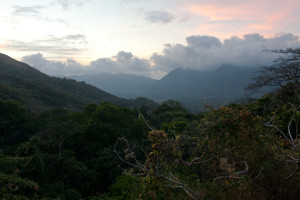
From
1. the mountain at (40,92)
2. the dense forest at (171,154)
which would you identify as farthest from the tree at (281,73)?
the mountain at (40,92)

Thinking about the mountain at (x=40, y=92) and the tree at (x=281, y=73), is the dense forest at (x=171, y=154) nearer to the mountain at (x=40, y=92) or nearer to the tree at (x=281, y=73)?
the tree at (x=281, y=73)

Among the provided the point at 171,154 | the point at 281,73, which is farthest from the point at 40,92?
the point at 171,154

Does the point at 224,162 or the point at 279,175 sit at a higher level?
the point at 224,162

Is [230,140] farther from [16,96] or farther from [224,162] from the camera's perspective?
[16,96]

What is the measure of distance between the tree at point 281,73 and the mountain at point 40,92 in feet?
126

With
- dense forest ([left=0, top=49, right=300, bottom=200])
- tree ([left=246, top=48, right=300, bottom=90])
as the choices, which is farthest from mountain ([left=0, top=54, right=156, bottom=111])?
tree ([left=246, top=48, right=300, bottom=90])

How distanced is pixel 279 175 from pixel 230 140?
3.01ft

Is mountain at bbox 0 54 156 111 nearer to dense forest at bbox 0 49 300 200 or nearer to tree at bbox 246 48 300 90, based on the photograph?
dense forest at bbox 0 49 300 200

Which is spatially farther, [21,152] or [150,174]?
[21,152]

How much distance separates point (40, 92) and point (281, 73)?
5733cm

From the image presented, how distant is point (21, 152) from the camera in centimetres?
1350

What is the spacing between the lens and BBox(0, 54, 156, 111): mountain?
42.5 meters

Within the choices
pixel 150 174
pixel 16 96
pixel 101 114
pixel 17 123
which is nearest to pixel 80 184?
pixel 101 114

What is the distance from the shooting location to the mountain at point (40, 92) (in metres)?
42.5
